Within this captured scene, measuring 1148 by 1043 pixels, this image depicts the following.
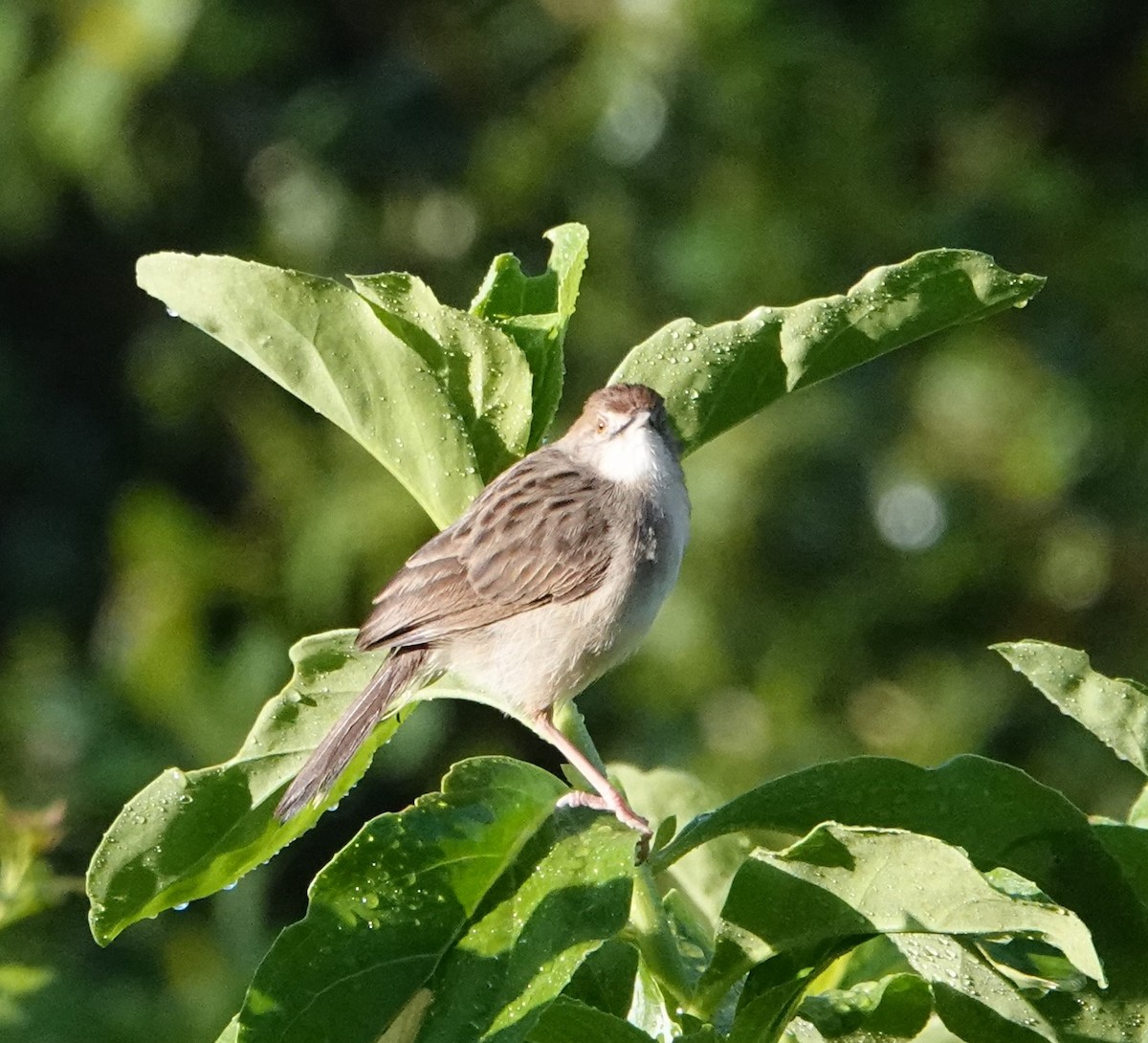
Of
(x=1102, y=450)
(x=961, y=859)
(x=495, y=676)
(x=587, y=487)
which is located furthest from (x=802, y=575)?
(x=961, y=859)

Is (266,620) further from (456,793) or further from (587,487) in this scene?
(456,793)

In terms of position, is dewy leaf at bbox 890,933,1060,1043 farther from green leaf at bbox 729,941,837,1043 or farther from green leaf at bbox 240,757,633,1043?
green leaf at bbox 240,757,633,1043

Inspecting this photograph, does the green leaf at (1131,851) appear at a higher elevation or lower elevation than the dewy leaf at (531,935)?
lower

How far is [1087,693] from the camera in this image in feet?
6.54

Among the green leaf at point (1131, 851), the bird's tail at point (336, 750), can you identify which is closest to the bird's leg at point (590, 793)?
the bird's tail at point (336, 750)

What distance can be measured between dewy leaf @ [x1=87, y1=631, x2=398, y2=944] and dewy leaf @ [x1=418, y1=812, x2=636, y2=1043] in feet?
1.09

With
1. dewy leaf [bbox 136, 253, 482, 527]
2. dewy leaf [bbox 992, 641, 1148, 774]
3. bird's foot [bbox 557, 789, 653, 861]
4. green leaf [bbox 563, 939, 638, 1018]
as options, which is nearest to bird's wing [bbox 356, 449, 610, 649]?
dewy leaf [bbox 136, 253, 482, 527]

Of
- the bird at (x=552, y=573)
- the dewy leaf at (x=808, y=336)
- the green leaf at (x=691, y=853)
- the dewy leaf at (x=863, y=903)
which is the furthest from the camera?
the bird at (x=552, y=573)

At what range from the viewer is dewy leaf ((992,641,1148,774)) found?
6.49 feet

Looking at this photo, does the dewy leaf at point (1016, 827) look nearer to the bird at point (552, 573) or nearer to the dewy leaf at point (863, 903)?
the dewy leaf at point (863, 903)

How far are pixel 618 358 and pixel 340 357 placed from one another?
4.99 metres

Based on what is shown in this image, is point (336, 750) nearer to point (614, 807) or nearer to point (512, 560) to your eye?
point (614, 807)

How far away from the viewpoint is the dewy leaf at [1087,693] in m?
1.98

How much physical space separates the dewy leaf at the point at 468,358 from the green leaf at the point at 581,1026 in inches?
27.2
